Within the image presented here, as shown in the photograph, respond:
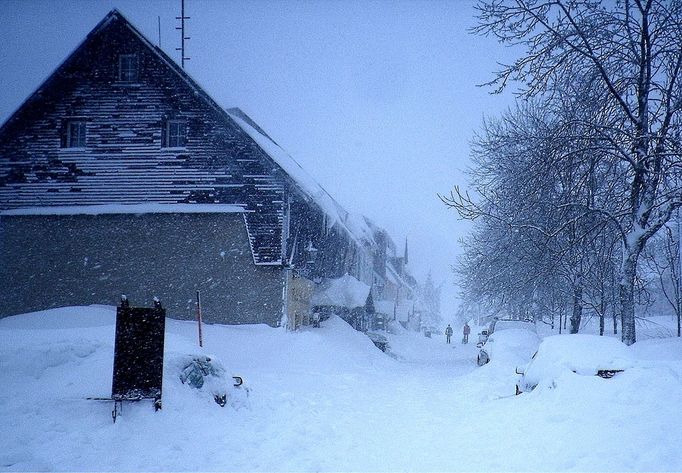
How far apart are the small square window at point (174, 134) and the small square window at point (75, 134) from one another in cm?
323

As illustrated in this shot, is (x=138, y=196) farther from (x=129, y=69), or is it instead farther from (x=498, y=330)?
(x=498, y=330)

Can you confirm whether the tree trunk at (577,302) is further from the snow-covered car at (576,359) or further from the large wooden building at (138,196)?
the large wooden building at (138,196)

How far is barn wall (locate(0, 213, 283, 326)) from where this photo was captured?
15281 mm

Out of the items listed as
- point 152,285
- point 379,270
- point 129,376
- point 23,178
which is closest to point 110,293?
point 152,285

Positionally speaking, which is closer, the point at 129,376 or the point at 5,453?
the point at 5,453

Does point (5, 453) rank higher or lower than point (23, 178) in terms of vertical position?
lower

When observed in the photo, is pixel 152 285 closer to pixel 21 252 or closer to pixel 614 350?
pixel 21 252

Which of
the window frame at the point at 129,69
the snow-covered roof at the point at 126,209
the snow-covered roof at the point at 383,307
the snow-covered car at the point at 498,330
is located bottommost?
the snow-covered roof at the point at 383,307

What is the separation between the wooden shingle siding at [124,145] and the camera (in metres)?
15.8

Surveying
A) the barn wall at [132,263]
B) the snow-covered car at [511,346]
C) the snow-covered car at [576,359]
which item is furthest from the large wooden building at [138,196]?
the snow-covered car at [576,359]

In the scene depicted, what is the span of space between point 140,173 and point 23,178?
447 cm

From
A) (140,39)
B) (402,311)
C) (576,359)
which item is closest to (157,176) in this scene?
(140,39)

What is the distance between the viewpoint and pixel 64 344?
624 cm

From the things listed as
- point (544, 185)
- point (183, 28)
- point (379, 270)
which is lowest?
point (379, 270)
